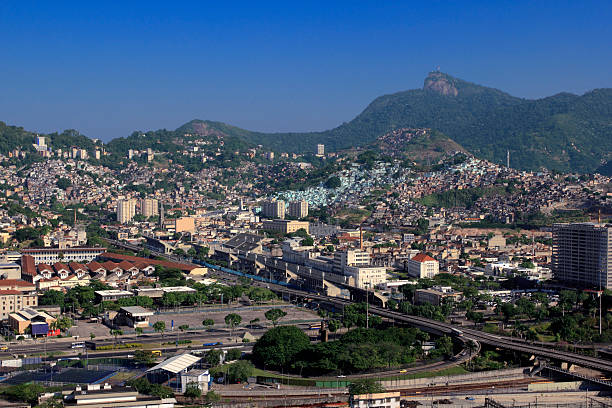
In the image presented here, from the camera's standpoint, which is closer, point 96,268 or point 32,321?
point 32,321

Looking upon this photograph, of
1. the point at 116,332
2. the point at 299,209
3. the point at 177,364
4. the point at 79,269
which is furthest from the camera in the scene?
the point at 299,209

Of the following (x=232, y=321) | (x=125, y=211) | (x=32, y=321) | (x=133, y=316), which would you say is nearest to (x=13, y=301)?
(x=32, y=321)

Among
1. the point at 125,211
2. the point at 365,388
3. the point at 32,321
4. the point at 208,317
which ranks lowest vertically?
the point at 208,317

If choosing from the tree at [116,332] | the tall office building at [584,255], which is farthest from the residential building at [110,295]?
the tall office building at [584,255]

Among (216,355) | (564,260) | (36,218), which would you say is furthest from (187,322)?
(36,218)

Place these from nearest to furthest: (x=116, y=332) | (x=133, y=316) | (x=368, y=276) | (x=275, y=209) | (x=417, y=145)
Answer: (x=116, y=332)
(x=133, y=316)
(x=368, y=276)
(x=275, y=209)
(x=417, y=145)

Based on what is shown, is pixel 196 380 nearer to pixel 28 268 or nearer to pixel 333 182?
pixel 28 268

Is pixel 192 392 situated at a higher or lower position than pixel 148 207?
lower

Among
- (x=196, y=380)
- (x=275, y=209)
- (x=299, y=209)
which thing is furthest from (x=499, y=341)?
(x=299, y=209)
